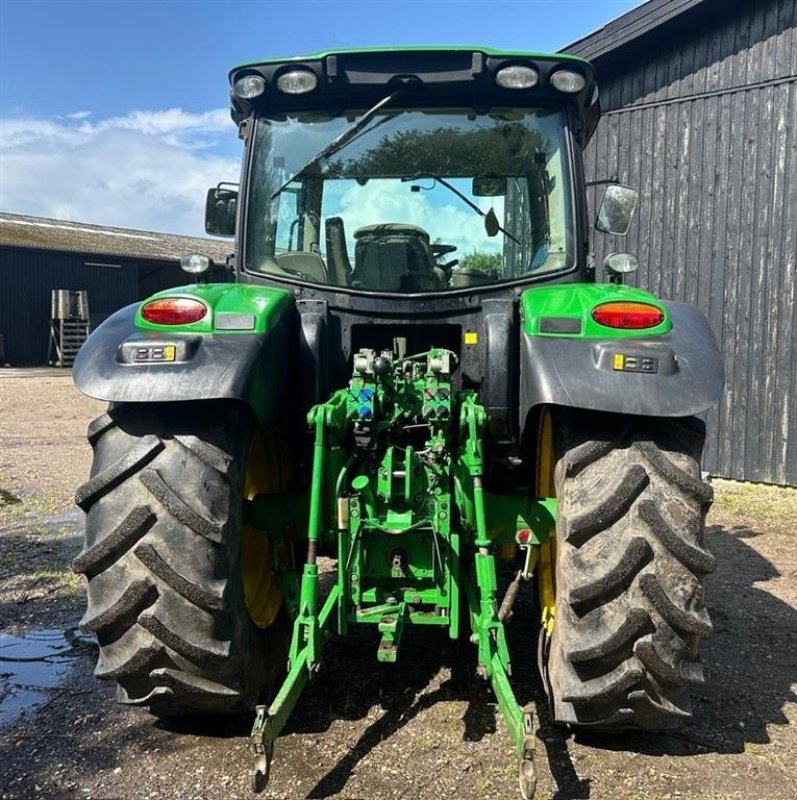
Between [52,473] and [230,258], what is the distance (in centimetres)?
549

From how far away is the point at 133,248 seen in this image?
31078mm

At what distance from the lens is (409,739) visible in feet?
10.2

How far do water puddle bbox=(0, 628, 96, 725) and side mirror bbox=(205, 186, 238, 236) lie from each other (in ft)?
6.98

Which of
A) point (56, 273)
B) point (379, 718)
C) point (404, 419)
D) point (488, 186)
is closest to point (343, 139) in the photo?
point (488, 186)

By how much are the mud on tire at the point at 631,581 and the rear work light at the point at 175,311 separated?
1.43m

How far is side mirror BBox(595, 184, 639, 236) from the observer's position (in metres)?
3.97

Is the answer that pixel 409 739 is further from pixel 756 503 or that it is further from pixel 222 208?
pixel 756 503

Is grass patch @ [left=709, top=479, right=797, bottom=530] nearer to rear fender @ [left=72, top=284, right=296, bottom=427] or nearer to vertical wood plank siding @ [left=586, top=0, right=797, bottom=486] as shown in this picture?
vertical wood plank siding @ [left=586, top=0, right=797, bottom=486]

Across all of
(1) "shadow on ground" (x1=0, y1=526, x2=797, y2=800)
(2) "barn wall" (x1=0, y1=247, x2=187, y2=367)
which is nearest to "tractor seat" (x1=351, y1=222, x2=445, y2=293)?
(1) "shadow on ground" (x1=0, y1=526, x2=797, y2=800)

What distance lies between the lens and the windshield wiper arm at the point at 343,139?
3586 mm

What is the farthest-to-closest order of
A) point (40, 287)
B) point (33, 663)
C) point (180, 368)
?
point (40, 287), point (33, 663), point (180, 368)

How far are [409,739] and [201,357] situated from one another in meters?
1.54

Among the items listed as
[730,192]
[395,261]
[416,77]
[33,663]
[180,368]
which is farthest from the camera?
[730,192]

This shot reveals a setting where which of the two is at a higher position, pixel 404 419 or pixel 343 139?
pixel 343 139
